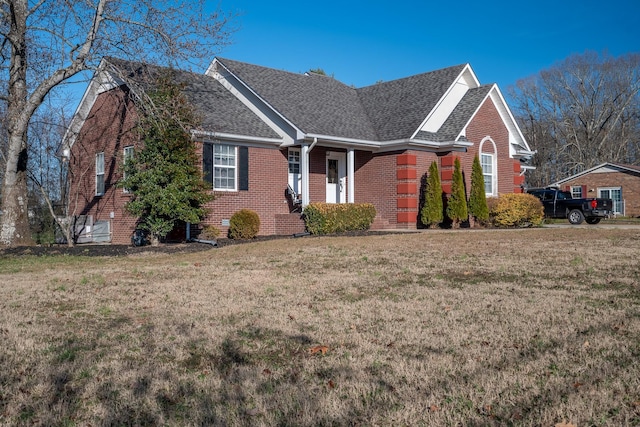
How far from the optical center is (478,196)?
21375mm

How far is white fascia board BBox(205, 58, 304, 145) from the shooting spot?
19531 mm

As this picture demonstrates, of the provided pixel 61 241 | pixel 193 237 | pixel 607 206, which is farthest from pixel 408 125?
pixel 61 241

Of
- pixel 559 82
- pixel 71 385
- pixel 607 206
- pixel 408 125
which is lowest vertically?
pixel 71 385

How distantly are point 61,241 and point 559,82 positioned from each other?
4865cm

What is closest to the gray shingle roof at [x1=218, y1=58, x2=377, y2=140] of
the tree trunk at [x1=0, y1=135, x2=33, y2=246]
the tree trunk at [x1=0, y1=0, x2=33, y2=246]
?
the tree trunk at [x1=0, y1=0, x2=33, y2=246]

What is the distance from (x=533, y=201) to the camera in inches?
858

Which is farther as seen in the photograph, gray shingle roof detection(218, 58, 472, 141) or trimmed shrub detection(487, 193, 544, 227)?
trimmed shrub detection(487, 193, 544, 227)

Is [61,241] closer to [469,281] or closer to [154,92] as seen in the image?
[154,92]

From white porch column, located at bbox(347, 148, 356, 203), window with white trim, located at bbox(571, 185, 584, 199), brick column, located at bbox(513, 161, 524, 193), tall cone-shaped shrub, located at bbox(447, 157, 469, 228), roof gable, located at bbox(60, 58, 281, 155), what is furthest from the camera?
window with white trim, located at bbox(571, 185, 584, 199)

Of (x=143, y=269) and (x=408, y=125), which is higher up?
(x=408, y=125)

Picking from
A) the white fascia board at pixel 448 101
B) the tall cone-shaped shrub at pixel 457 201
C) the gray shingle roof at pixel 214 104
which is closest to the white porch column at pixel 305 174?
the gray shingle roof at pixel 214 104

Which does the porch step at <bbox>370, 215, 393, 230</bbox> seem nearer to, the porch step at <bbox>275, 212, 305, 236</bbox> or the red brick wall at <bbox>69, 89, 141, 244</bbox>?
A: the porch step at <bbox>275, 212, 305, 236</bbox>

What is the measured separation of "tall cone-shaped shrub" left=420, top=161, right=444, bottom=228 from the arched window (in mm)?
3730

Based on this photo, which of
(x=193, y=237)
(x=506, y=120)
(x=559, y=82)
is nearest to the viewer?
(x=193, y=237)
